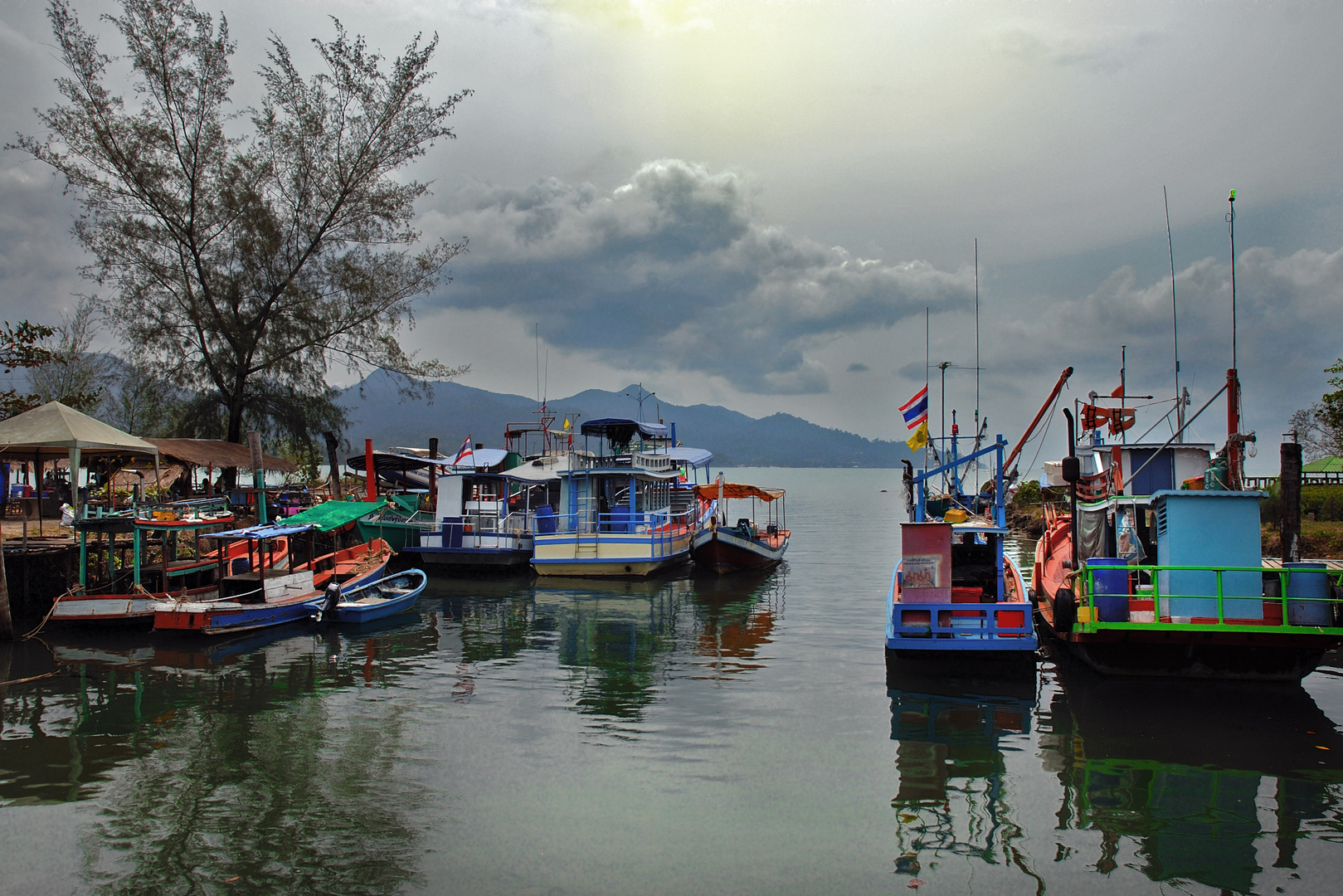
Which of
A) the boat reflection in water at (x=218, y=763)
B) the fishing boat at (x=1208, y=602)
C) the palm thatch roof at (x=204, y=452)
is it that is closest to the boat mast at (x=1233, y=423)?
the fishing boat at (x=1208, y=602)

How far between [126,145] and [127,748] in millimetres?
23132

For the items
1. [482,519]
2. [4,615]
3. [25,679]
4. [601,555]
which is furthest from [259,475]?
[25,679]

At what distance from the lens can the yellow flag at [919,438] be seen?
18609mm

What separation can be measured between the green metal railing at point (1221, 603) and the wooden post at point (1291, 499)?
845mm

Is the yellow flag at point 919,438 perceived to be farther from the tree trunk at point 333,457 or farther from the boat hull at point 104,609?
the tree trunk at point 333,457

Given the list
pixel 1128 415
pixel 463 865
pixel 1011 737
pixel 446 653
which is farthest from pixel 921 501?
pixel 463 865

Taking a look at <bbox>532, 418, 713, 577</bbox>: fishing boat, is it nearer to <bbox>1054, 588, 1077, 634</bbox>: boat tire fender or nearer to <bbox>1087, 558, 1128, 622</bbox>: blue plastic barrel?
<bbox>1054, 588, 1077, 634</bbox>: boat tire fender

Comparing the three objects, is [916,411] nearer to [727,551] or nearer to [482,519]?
[727,551]

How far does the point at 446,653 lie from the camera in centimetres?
1563

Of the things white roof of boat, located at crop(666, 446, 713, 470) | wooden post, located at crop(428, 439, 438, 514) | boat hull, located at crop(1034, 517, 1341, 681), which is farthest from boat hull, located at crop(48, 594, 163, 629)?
white roof of boat, located at crop(666, 446, 713, 470)

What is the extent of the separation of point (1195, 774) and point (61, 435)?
21489 mm

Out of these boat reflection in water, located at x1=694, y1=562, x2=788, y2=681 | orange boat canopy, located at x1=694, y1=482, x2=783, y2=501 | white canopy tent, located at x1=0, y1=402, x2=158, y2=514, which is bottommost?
boat reflection in water, located at x1=694, y1=562, x2=788, y2=681

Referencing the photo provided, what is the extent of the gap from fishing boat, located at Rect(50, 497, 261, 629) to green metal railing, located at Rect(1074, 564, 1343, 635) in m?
17.5

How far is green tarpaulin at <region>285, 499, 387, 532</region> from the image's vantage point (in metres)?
20.4
